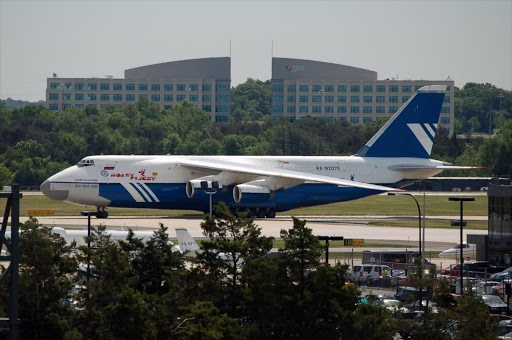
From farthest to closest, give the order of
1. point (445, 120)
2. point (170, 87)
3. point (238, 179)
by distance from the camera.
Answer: point (170, 87)
point (445, 120)
point (238, 179)

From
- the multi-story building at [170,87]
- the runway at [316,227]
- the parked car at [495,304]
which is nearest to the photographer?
the parked car at [495,304]

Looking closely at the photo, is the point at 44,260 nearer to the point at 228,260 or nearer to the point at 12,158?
the point at 228,260

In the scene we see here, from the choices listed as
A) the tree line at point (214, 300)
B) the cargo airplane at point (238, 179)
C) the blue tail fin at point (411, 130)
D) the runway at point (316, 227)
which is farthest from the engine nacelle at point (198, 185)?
the tree line at point (214, 300)

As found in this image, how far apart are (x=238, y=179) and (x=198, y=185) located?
3.08m

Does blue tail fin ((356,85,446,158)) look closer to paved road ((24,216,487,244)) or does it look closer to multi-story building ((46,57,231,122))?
paved road ((24,216,487,244))

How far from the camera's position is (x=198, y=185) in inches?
2751

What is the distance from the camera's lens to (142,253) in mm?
34562

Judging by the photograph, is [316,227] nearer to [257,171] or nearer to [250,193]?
[250,193]

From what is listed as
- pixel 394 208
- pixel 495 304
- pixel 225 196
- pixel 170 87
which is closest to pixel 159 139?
pixel 170 87

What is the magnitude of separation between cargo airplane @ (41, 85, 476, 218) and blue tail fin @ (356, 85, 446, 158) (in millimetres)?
92

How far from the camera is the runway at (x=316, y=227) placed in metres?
63.9

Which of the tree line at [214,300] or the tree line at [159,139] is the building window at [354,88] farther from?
the tree line at [214,300]

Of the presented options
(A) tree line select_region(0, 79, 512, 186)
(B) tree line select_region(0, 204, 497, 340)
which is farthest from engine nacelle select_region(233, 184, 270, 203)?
(A) tree line select_region(0, 79, 512, 186)

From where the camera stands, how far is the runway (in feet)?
210
